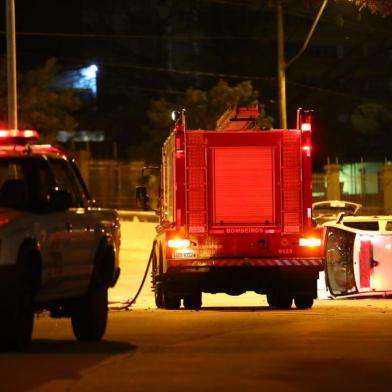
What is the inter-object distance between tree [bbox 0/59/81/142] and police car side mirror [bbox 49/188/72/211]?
27735mm

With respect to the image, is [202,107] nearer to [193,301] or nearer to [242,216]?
[193,301]

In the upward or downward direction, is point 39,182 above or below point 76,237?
above

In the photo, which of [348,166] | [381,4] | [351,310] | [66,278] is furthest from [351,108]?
[66,278]

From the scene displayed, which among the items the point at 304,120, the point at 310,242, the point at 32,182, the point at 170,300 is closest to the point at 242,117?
the point at 304,120

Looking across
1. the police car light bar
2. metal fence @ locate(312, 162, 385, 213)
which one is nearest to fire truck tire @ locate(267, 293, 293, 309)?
the police car light bar

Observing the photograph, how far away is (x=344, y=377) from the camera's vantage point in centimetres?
1014

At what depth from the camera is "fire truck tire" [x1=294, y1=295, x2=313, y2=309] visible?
1952 centimetres

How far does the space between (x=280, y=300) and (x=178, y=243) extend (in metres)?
1.94

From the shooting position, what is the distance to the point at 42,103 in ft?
135

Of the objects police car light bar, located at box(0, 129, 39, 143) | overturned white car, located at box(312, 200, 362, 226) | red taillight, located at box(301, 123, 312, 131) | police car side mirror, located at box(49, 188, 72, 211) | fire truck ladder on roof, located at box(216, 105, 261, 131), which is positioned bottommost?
overturned white car, located at box(312, 200, 362, 226)

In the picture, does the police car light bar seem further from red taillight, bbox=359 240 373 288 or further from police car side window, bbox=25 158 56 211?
red taillight, bbox=359 240 373 288

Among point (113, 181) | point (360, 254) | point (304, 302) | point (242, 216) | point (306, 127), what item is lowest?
point (304, 302)

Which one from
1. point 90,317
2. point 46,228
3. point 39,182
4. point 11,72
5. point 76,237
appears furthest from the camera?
point 11,72

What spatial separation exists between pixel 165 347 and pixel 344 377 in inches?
104
